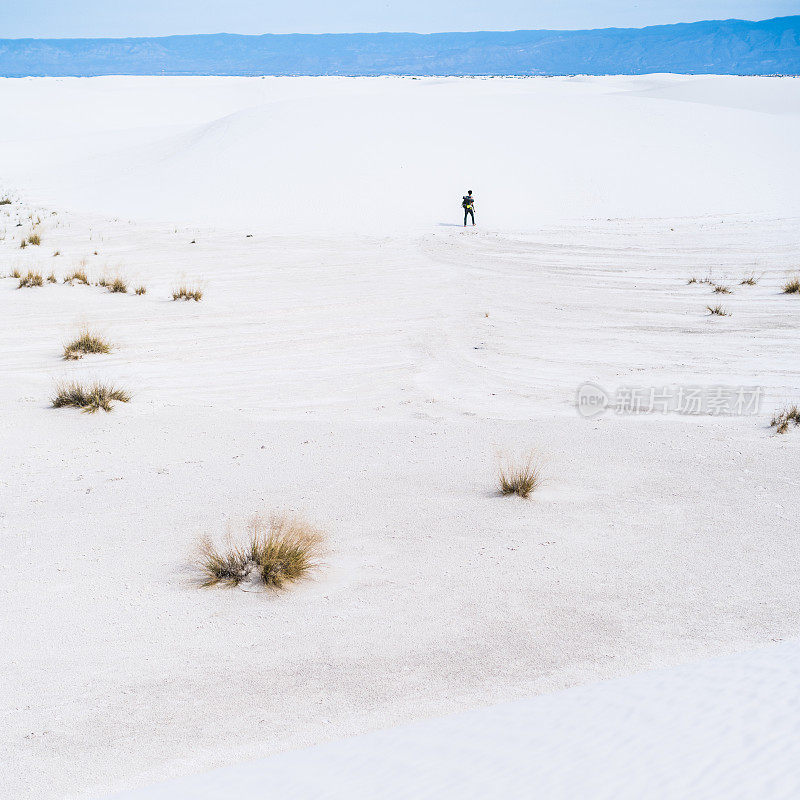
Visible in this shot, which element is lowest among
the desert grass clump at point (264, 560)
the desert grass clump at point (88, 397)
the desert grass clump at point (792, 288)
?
the desert grass clump at point (264, 560)

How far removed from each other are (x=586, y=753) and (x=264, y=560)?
89.1 inches

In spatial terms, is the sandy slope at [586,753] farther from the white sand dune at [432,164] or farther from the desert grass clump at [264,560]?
the white sand dune at [432,164]

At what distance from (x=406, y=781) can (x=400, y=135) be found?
96.9 ft

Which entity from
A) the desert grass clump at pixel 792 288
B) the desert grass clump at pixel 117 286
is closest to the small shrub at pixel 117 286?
the desert grass clump at pixel 117 286

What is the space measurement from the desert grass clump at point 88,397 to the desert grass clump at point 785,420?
590 cm

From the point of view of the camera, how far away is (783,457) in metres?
6.28

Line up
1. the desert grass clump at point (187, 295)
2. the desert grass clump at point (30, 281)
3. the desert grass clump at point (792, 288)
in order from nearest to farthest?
Result: the desert grass clump at point (187, 295) < the desert grass clump at point (30, 281) < the desert grass clump at point (792, 288)

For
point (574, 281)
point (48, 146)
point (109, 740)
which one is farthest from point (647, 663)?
point (48, 146)

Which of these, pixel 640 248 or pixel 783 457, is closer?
pixel 783 457

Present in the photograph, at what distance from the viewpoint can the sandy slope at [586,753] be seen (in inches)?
94.9

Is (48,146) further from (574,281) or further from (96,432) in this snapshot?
(96,432)

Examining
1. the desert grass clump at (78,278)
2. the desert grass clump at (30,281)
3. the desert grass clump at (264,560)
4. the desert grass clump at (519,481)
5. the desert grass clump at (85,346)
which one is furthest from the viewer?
the desert grass clump at (78,278)

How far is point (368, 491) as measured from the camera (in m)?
5.70

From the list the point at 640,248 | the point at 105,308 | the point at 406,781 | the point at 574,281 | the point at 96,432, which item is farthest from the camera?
the point at 640,248
